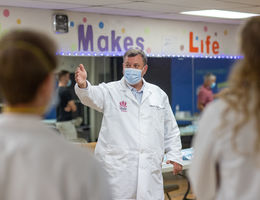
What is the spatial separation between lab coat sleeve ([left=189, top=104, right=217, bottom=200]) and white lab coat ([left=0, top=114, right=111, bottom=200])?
0.51 metres

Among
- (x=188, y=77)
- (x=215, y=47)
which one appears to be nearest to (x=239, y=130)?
(x=188, y=77)

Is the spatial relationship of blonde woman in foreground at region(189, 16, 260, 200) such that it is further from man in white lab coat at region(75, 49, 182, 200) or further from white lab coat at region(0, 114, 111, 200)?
man in white lab coat at region(75, 49, 182, 200)

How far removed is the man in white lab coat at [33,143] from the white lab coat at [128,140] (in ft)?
7.24

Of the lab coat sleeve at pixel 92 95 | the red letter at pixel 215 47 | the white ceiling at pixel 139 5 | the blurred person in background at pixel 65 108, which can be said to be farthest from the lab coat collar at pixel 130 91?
the red letter at pixel 215 47

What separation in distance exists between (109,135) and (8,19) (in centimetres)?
244

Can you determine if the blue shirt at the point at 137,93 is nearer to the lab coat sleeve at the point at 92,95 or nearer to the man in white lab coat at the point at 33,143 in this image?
the lab coat sleeve at the point at 92,95

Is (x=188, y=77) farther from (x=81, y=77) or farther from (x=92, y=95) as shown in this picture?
(x=81, y=77)

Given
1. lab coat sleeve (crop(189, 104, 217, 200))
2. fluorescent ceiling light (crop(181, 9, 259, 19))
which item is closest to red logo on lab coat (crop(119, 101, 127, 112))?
lab coat sleeve (crop(189, 104, 217, 200))

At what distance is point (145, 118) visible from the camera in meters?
3.90

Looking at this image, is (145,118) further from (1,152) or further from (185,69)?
(185,69)

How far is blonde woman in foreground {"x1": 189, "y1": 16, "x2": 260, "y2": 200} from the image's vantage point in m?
1.76

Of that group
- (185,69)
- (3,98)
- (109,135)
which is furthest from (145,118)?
(185,69)

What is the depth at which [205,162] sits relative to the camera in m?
1.85

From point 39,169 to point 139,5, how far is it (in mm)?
4408
